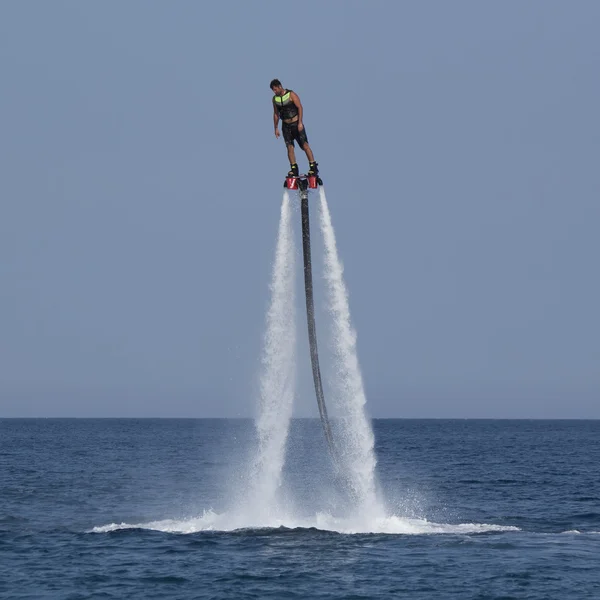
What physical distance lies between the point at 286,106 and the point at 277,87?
2.89 feet

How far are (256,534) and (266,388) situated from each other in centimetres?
700

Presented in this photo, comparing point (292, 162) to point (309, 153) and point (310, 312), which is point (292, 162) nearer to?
point (309, 153)

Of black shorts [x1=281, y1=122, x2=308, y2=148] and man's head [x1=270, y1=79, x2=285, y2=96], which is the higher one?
man's head [x1=270, y1=79, x2=285, y2=96]

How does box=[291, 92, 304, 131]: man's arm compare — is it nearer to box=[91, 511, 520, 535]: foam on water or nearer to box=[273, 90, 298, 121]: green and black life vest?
box=[273, 90, 298, 121]: green and black life vest

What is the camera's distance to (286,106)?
3809cm

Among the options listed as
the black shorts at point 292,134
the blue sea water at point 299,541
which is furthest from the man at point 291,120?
the blue sea water at point 299,541

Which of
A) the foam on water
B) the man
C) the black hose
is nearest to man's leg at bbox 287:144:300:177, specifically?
the man

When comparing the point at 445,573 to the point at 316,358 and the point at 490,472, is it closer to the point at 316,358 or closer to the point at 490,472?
the point at 316,358

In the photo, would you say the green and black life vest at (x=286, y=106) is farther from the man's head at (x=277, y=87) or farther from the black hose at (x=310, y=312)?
the black hose at (x=310, y=312)

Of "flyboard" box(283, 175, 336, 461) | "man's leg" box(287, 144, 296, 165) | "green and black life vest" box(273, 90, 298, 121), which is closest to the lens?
"green and black life vest" box(273, 90, 298, 121)

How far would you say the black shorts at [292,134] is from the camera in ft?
127

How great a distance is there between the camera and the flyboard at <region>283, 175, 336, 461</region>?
4023 cm

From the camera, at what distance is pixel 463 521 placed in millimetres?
54094

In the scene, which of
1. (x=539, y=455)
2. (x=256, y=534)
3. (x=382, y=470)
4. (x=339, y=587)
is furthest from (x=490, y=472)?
(x=339, y=587)
